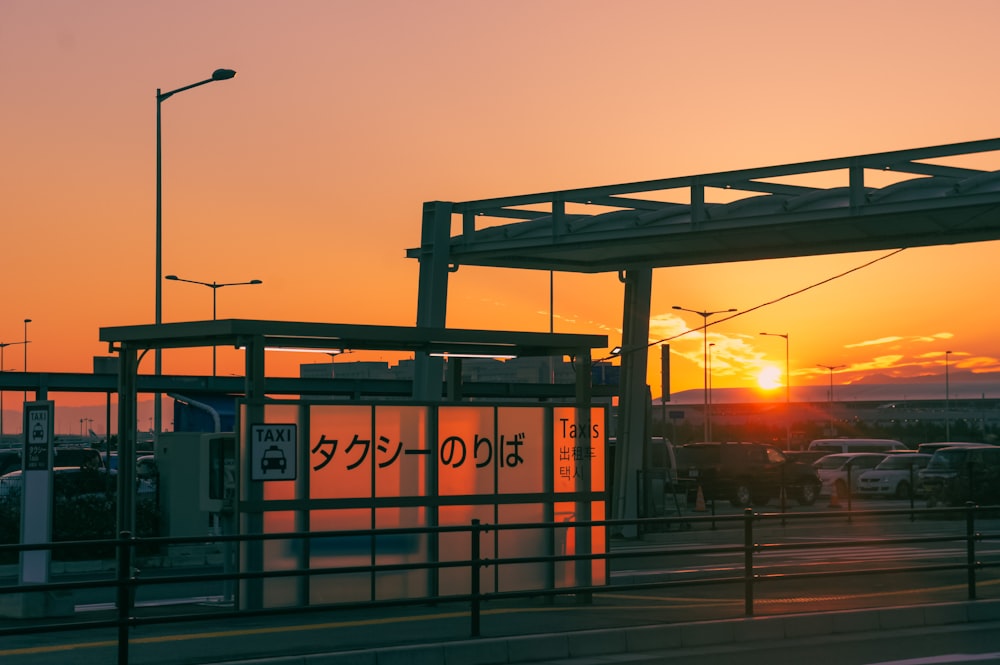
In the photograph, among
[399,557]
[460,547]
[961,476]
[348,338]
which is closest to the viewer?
[348,338]

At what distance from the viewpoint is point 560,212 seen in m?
24.5

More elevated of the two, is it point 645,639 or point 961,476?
point 961,476

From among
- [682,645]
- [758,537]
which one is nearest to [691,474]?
[758,537]

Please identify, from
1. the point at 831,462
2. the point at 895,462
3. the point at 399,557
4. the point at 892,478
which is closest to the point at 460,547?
the point at 399,557

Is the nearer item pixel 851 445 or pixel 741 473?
pixel 741 473

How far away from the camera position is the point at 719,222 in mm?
22641

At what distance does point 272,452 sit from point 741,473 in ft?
104

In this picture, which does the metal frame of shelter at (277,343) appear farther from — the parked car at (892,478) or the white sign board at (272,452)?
the parked car at (892,478)

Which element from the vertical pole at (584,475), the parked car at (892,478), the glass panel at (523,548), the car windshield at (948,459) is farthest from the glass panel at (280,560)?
the parked car at (892,478)

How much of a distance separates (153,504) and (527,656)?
655 inches

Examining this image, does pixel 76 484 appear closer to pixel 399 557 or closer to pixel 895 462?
pixel 399 557

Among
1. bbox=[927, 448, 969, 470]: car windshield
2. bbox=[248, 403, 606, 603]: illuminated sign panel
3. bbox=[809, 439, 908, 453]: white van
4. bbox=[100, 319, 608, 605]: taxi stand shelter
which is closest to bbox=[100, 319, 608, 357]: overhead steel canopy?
bbox=[100, 319, 608, 605]: taxi stand shelter

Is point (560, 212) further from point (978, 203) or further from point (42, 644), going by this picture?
point (42, 644)

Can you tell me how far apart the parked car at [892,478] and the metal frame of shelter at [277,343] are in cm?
3388
